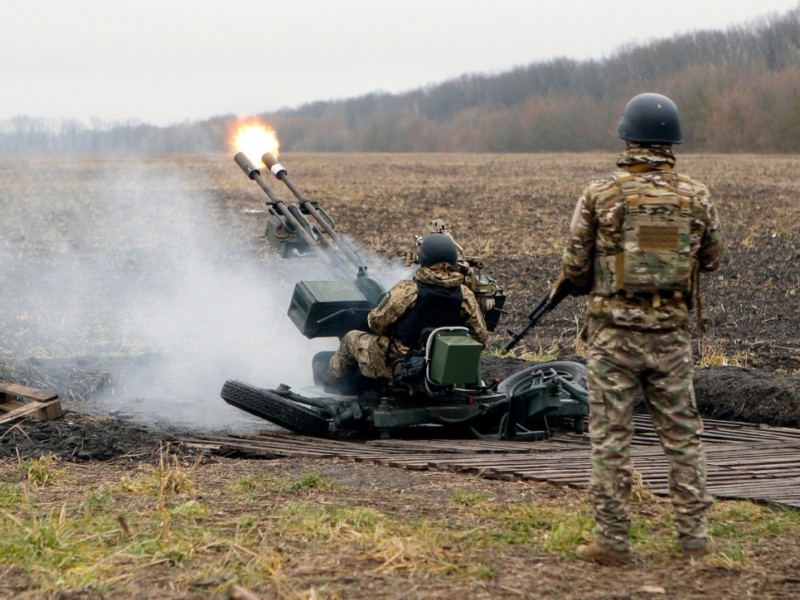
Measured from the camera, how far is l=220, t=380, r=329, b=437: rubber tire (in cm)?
981

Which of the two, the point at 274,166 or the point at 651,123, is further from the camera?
the point at 274,166

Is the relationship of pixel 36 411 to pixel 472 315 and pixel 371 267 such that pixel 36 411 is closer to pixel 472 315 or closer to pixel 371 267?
pixel 472 315

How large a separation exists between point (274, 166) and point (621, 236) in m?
7.21

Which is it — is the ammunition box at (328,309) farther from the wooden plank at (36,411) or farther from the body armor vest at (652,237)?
the body armor vest at (652,237)

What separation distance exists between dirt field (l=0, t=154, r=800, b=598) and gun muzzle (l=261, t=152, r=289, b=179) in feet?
7.31

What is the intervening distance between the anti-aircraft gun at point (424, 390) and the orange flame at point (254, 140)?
3137mm

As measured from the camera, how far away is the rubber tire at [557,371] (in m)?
10.5

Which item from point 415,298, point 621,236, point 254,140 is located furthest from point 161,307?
point 621,236

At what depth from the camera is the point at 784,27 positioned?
101m

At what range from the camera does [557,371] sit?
35.8 feet

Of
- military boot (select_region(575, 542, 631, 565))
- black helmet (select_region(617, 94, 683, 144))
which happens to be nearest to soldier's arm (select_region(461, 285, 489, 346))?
black helmet (select_region(617, 94, 683, 144))

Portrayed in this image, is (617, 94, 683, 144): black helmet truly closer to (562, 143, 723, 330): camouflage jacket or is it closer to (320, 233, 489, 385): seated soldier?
(562, 143, 723, 330): camouflage jacket

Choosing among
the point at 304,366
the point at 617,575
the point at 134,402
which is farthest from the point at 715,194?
the point at 617,575

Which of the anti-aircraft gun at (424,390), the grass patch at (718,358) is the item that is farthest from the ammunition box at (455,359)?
the grass patch at (718,358)
